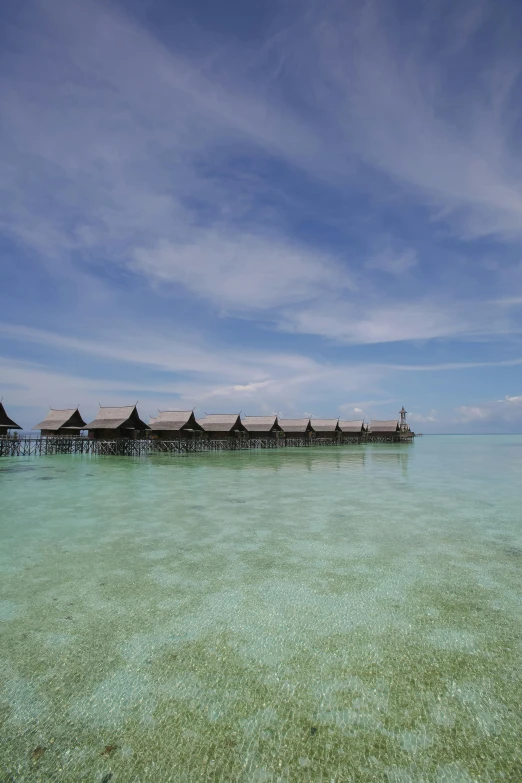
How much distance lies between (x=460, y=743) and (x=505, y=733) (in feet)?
1.01

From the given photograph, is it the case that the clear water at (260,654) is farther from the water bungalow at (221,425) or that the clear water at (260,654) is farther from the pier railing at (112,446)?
the water bungalow at (221,425)

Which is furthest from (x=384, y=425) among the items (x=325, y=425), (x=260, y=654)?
(x=260, y=654)

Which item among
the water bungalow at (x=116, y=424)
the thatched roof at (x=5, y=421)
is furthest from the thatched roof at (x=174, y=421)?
the thatched roof at (x=5, y=421)

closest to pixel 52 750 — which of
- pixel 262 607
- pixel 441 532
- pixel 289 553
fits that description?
pixel 262 607

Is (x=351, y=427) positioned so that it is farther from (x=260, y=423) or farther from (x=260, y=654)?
(x=260, y=654)

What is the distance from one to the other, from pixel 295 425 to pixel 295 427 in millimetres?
251

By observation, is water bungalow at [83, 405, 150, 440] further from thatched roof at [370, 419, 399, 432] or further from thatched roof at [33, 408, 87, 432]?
thatched roof at [370, 419, 399, 432]

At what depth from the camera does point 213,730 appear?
2395 mm

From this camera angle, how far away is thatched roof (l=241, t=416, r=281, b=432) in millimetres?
41594

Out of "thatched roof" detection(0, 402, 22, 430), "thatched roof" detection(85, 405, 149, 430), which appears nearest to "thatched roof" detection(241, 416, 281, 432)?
"thatched roof" detection(85, 405, 149, 430)

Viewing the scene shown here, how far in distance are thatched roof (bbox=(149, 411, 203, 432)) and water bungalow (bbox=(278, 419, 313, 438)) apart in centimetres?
1389

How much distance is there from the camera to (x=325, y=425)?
49688 mm

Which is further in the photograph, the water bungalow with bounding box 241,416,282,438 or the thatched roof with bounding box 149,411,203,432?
the water bungalow with bounding box 241,416,282,438

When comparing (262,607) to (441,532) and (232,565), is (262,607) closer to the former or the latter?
(232,565)
